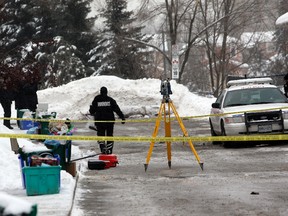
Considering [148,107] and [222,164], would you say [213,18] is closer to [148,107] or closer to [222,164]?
[148,107]

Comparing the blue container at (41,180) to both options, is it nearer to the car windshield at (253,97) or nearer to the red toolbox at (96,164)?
the red toolbox at (96,164)

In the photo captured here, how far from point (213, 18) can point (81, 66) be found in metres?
14.5

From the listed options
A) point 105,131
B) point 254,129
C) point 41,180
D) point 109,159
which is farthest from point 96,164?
point 254,129

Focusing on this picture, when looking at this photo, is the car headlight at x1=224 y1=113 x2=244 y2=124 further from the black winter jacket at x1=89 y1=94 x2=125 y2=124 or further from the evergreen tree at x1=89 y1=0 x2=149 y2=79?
the evergreen tree at x1=89 y1=0 x2=149 y2=79

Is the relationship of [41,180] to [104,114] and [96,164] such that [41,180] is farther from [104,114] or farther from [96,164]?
[104,114]

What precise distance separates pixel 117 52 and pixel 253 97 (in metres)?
36.7

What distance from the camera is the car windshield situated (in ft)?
54.9

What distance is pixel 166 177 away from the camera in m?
Result: 10.9

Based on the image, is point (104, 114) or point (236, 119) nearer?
point (104, 114)

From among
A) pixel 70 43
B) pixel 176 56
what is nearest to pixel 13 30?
pixel 70 43

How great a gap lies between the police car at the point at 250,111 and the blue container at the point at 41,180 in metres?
7.72

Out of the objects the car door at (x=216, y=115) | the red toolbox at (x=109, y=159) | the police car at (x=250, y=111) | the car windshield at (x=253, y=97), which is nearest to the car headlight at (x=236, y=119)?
the police car at (x=250, y=111)

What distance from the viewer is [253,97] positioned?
16875 mm

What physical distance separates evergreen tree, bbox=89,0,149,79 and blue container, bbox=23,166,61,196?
4436cm
